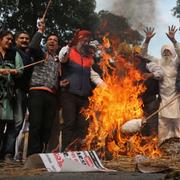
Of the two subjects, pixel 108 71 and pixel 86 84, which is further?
pixel 108 71

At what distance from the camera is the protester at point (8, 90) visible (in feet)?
22.4

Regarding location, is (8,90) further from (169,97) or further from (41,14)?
(41,14)

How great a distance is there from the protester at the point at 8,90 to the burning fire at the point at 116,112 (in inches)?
54.7

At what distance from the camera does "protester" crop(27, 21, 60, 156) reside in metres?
7.20

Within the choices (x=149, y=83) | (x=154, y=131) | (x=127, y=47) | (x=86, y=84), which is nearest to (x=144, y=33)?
(x=127, y=47)

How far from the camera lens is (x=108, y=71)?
930 cm

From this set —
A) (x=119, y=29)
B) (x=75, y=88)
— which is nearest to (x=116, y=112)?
(x=75, y=88)

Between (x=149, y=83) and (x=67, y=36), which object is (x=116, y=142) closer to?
(x=149, y=83)

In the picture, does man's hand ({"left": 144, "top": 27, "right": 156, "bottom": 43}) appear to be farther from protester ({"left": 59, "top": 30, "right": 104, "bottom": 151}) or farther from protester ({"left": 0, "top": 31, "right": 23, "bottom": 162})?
protester ({"left": 0, "top": 31, "right": 23, "bottom": 162})

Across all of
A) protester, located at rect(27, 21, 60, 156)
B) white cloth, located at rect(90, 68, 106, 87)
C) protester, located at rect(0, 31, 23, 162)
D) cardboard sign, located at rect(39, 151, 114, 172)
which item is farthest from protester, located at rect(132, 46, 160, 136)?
cardboard sign, located at rect(39, 151, 114, 172)

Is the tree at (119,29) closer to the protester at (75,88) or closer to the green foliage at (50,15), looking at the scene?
the protester at (75,88)

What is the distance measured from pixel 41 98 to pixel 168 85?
118 inches

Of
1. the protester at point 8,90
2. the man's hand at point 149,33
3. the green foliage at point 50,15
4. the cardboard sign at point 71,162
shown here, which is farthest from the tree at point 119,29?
the green foliage at point 50,15

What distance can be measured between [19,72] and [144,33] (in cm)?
383
